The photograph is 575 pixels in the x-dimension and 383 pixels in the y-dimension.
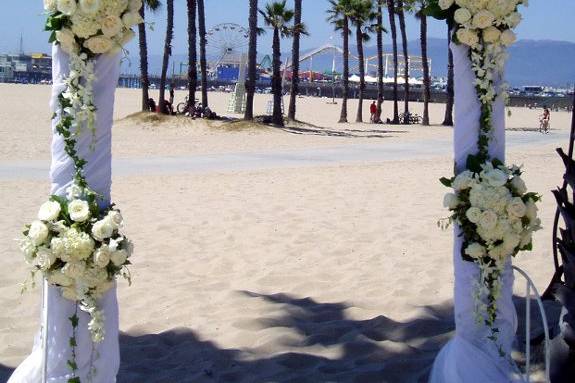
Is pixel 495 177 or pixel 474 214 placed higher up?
pixel 495 177

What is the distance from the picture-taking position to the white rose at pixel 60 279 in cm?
341

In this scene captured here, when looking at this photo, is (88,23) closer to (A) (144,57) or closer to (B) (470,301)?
(B) (470,301)

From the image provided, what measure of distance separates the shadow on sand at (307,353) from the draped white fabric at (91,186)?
3.24 feet

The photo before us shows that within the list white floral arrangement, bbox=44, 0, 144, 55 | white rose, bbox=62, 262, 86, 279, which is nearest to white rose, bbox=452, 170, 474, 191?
white floral arrangement, bbox=44, 0, 144, 55

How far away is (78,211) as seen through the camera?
339 centimetres

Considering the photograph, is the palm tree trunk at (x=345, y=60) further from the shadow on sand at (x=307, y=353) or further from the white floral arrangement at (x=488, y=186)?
the white floral arrangement at (x=488, y=186)

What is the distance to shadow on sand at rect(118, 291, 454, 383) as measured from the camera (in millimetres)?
4645

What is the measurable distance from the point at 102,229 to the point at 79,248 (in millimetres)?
135

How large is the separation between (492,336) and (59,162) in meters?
2.45

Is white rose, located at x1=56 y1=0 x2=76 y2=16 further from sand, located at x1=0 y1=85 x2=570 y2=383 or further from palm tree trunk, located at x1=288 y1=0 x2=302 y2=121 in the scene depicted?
palm tree trunk, located at x1=288 y1=0 x2=302 y2=121

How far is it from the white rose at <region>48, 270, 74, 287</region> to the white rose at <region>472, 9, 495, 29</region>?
2391 millimetres

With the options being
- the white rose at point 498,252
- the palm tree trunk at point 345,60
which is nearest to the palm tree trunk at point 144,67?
the palm tree trunk at point 345,60

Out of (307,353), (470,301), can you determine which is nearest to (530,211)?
(470,301)

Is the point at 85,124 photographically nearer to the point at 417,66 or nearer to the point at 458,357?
the point at 458,357
